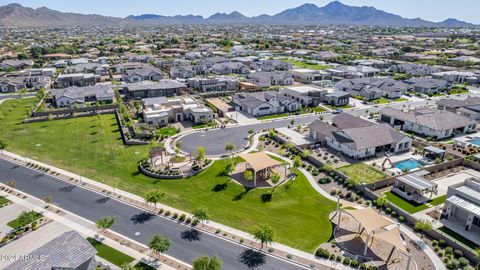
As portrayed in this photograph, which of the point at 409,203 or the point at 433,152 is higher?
the point at 433,152

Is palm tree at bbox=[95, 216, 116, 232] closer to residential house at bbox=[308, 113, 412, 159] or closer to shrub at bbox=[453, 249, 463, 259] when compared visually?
shrub at bbox=[453, 249, 463, 259]

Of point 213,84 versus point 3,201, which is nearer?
point 3,201

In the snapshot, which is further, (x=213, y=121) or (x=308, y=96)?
(x=308, y=96)

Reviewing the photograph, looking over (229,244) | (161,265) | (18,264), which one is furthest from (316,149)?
(18,264)

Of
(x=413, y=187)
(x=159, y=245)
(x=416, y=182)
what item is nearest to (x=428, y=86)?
(x=416, y=182)

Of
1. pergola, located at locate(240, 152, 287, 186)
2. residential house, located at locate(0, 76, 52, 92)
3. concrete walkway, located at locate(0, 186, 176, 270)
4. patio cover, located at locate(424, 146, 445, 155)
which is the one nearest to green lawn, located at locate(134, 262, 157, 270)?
concrete walkway, located at locate(0, 186, 176, 270)

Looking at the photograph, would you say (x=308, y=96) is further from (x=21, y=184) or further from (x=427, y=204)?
(x=21, y=184)

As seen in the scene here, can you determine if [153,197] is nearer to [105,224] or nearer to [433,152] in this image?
[105,224]
